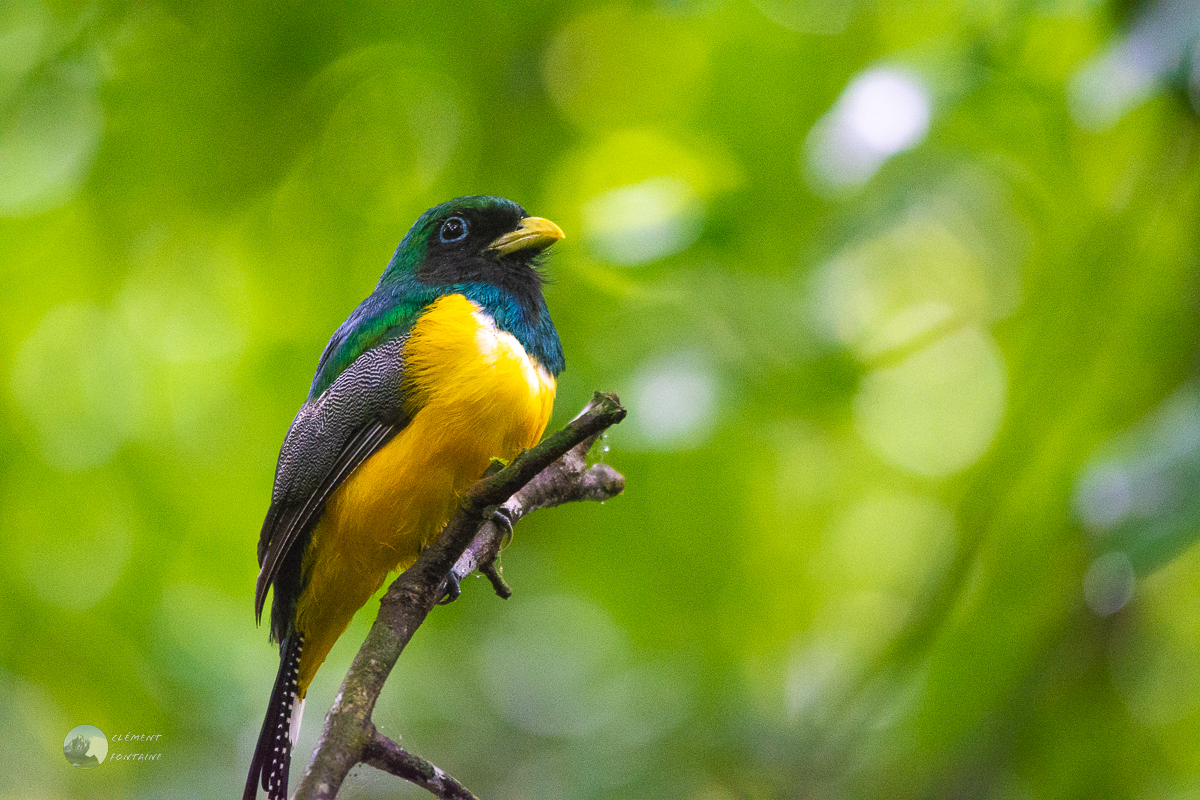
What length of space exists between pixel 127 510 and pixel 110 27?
1.78 m

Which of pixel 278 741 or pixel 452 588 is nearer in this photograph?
pixel 278 741

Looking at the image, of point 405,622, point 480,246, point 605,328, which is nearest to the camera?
point 405,622

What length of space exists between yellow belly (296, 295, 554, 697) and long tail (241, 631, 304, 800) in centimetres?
11

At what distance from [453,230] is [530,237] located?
0.94 feet

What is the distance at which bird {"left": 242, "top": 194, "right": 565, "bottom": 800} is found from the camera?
240 centimetres

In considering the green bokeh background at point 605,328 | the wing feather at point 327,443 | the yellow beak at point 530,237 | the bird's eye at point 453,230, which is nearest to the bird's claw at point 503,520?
the wing feather at point 327,443

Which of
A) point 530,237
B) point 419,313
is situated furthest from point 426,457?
point 530,237

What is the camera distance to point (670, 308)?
10.4ft

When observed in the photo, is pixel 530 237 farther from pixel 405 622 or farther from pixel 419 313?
pixel 405 622

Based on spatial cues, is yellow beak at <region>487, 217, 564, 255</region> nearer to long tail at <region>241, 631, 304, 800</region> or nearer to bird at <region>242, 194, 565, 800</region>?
bird at <region>242, 194, 565, 800</region>

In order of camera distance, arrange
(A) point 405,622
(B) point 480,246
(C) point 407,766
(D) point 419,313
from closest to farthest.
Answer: (C) point 407,766 → (A) point 405,622 → (D) point 419,313 → (B) point 480,246

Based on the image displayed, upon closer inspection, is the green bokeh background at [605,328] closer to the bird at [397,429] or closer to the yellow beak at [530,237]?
the yellow beak at [530,237]

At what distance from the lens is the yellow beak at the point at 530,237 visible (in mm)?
2607

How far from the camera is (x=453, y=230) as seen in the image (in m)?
2.76
